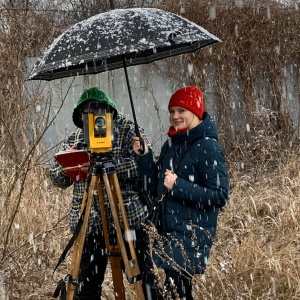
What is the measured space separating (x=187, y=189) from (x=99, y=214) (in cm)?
60

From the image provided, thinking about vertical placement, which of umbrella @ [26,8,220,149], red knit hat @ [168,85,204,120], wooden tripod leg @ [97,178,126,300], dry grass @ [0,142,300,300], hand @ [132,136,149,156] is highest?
umbrella @ [26,8,220,149]

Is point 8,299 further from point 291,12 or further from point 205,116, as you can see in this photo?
point 291,12

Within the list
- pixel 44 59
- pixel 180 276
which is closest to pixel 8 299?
pixel 180 276

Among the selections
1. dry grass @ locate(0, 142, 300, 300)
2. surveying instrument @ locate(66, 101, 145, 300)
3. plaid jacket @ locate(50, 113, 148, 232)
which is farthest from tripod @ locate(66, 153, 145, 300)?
dry grass @ locate(0, 142, 300, 300)

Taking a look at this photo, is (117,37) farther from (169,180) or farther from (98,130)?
(169,180)

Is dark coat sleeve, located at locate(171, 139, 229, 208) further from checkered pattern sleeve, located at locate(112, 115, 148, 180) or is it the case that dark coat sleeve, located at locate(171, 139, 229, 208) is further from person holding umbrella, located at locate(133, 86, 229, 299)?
checkered pattern sleeve, located at locate(112, 115, 148, 180)

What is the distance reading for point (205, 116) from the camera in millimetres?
2943

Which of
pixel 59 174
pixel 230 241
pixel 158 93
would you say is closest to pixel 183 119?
pixel 59 174

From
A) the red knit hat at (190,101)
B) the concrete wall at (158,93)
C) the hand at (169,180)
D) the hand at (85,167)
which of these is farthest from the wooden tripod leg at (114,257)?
the concrete wall at (158,93)

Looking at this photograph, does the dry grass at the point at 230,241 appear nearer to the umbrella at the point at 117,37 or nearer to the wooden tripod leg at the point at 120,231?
the wooden tripod leg at the point at 120,231

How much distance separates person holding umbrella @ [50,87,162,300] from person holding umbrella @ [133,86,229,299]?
15 cm

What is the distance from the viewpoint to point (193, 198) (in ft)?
8.74

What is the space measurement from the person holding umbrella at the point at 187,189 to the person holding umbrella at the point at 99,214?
0.15 meters

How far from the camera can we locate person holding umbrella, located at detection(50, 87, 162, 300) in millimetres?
2965
